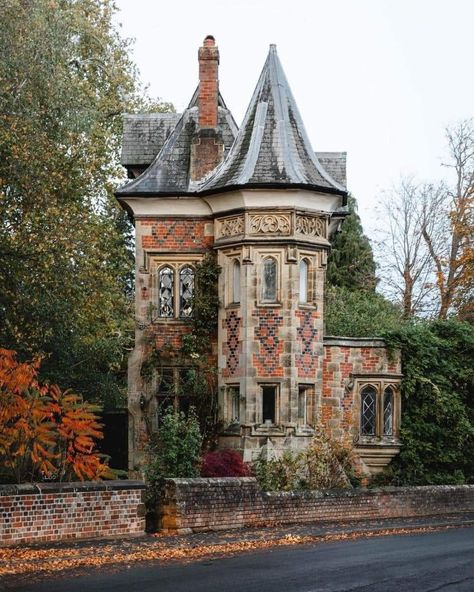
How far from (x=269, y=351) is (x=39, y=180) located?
6.53 metres

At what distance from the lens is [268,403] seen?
28375 millimetres

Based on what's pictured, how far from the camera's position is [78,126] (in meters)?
32.8

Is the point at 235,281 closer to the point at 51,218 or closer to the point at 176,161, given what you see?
the point at 176,161

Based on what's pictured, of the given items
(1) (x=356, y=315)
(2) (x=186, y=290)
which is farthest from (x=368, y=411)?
(1) (x=356, y=315)

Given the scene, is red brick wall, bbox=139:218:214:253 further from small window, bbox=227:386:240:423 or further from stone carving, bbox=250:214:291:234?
small window, bbox=227:386:240:423

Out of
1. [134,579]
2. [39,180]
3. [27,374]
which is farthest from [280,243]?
[134,579]

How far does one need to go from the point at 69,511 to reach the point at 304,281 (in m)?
11.7

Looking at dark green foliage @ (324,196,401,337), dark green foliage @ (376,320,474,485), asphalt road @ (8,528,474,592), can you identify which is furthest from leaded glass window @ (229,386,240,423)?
asphalt road @ (8,528,474,592)

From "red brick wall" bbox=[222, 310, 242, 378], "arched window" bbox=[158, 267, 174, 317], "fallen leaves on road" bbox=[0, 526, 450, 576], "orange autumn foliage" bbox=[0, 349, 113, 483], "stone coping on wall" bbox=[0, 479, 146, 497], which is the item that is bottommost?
"fallen leaves on road" bbox=[0, 526, 450, 576]

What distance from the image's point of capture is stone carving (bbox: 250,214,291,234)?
28.4 metres

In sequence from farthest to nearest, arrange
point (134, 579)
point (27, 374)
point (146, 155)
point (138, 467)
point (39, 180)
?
1. point (146, 155)
2. point (138, 467)
3. point (39, 180)
4. point (27, 374)
5. point (134, 579)

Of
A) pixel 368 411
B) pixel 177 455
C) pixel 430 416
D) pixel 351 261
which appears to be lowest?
pixel 177 455

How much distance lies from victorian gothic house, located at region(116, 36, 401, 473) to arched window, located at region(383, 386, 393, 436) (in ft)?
0.08

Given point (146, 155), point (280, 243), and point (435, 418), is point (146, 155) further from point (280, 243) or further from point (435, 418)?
point (435, 418)
